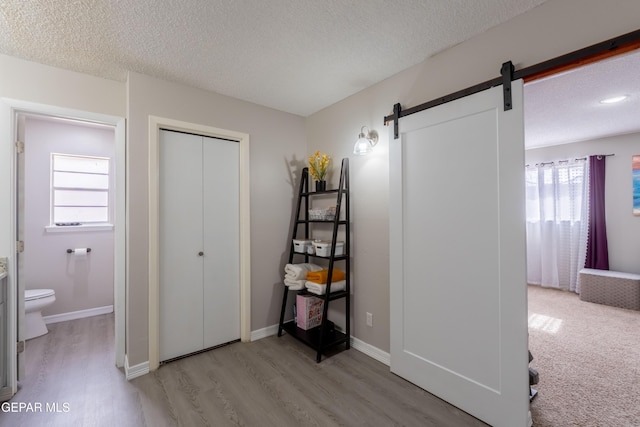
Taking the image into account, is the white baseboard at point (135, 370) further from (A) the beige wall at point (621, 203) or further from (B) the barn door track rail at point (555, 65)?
(A) the beige wall at point (621, 203)

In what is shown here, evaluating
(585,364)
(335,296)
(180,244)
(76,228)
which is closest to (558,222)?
(585,364)

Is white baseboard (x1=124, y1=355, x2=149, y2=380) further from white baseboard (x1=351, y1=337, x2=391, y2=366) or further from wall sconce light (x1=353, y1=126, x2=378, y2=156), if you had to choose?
wall sconce light (x1=353, y1=126, x2=378, y2=156)

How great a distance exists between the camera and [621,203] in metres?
4.11

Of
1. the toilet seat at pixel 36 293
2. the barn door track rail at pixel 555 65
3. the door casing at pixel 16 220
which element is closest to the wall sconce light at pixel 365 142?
the barn door track rail at pixel 555 65

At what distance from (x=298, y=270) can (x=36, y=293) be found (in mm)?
2863

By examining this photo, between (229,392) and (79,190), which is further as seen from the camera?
(79,190)

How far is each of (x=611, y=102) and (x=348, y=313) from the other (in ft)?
11.3

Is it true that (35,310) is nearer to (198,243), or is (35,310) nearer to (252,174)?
(198,243)

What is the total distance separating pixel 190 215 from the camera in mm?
2525

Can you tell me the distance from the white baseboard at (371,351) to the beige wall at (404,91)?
42 mm

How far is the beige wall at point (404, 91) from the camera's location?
1410mm

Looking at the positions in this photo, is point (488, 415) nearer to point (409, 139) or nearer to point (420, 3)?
point (409, 139)

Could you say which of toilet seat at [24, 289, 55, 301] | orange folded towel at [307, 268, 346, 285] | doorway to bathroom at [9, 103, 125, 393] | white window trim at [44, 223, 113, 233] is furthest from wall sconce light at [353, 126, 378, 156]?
toilet seat at [24, 289, 55, 301]

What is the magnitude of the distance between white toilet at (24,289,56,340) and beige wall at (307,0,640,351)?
329cm
